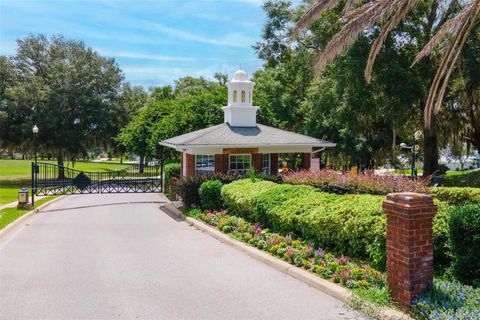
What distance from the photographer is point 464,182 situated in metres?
22.2

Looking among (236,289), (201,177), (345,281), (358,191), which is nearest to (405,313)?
(345,281)

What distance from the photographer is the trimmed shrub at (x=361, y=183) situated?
12766 mm

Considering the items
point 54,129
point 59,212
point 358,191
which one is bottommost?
point 59,212

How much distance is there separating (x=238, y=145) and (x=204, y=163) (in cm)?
188

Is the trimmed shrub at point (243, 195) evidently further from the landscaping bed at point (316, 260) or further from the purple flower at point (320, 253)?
the purple flower at point (320, 253)

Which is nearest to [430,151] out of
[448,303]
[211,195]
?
[211,195]

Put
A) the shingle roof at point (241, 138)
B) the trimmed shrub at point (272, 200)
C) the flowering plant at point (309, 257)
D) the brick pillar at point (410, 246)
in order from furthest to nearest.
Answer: the shingle roof at point (241, 138)
the trimmed shrub at point (272, 200)
the flowering plant at point (309, 257)
the brick pillar at point (410, 246)

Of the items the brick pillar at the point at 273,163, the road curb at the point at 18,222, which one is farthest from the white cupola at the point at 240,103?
the road curb at the point at 18,222

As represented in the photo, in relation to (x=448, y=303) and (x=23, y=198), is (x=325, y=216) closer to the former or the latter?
(x=448, y=303)

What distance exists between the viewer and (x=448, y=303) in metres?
5.87

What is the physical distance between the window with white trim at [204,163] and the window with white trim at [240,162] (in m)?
0.84

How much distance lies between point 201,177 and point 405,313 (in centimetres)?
1190

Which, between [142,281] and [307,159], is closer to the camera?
[142,281]

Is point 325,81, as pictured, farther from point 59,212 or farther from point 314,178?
point 59,212
